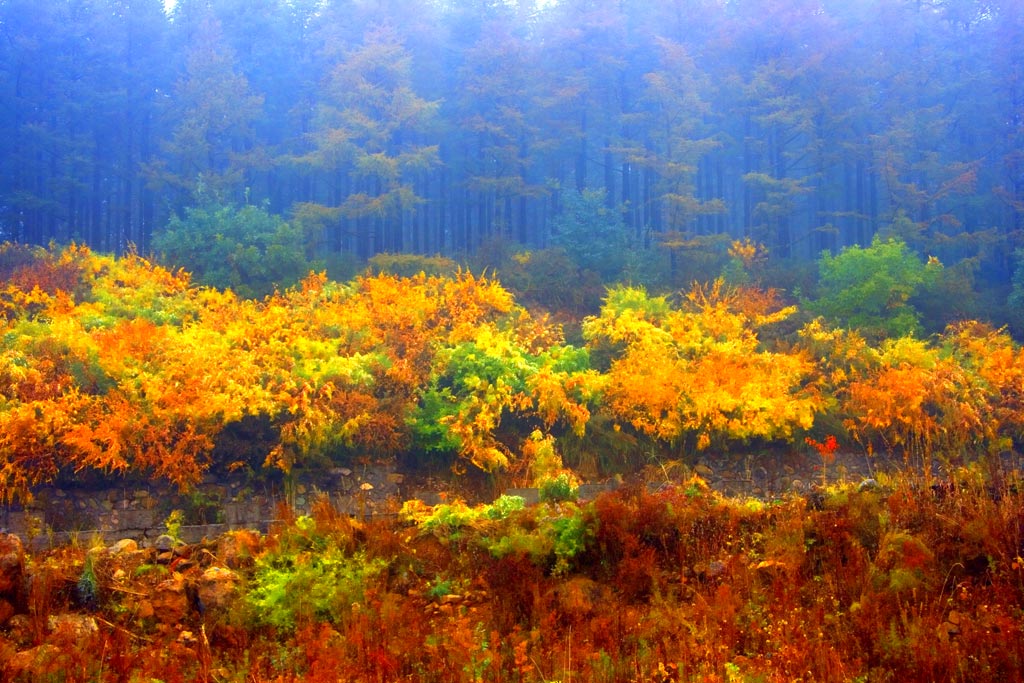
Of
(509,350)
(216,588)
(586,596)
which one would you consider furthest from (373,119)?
(586,596)

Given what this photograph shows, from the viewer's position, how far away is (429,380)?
15.3 m

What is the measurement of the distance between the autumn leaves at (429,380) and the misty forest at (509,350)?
0.09 metres

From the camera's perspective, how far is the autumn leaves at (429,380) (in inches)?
510

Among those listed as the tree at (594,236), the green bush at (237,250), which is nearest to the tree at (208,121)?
the green bush at (237,250)

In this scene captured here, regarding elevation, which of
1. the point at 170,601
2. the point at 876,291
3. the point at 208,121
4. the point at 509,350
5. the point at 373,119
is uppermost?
the point at 208,121

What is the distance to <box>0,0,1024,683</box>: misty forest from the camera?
253 inches

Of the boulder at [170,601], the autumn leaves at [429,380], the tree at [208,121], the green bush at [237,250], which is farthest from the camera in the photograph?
the tree at [208,121]

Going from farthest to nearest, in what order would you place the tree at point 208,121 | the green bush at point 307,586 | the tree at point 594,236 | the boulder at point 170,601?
the tree at point 208,121 < the tree at point 594,236 < the boulder at point 170,601 < the green bush at point 307,586

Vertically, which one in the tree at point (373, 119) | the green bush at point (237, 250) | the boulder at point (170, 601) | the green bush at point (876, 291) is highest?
the tree at point (373, 119)

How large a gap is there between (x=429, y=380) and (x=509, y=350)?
5.05ft

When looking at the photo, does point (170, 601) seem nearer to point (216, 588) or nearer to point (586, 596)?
point (216, 588)

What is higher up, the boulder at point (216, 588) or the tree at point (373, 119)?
the tree at point (373, 119)

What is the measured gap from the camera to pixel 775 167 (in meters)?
30.7

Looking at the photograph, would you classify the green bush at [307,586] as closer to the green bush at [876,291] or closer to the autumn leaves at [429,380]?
the autumn leaves at [429,380]
